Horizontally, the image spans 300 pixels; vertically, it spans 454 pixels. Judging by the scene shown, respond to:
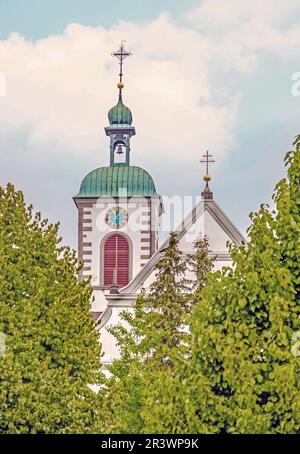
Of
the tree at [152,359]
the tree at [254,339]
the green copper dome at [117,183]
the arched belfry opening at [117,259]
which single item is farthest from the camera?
the green copper dome at [117,183]

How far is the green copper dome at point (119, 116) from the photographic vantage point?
181ft

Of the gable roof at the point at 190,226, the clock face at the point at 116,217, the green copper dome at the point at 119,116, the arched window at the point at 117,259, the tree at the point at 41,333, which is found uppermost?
the green copper dome at the point at 119,116

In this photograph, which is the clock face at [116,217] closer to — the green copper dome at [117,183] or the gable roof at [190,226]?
the green copper dome at [117,183]

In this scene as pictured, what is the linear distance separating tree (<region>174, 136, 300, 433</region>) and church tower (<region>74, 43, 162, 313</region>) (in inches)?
1349

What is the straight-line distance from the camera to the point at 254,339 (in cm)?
1299

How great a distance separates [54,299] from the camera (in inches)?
785

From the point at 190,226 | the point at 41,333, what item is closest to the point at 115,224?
the point at 190,226

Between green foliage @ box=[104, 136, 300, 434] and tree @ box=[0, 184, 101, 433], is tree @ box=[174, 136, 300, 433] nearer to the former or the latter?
green foliage @ box=[104, 136, 300, 434]

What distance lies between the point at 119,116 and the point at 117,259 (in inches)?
347

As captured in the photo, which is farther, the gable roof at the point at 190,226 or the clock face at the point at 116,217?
the clock face at the point at 116,217

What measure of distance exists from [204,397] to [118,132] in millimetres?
42487

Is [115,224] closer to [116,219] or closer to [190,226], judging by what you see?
[116,219]

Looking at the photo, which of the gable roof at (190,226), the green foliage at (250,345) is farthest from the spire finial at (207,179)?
the green foliage at (250,345)
